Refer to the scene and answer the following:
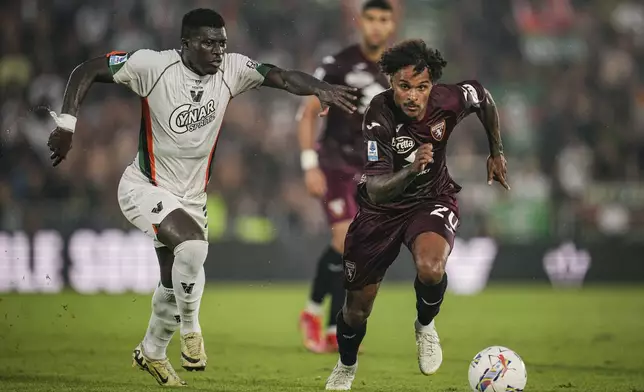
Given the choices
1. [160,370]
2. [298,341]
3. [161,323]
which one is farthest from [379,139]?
[298,341]

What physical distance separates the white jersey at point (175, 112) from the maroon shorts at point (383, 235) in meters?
1.16

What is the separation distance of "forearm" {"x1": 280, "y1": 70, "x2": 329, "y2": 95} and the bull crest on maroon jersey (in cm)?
112

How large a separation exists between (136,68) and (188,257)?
130cm

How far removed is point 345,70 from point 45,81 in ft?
30.8

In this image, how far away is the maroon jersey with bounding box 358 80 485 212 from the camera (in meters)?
6.52

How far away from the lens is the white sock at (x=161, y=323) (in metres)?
6.96

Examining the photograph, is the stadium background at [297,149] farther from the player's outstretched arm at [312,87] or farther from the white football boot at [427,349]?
the white football boot at [427,349]

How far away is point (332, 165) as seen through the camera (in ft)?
31.1

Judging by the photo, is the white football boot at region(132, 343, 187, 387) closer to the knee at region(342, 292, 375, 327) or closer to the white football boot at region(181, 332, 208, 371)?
the white football boot at region(181, 332, 208, 371)

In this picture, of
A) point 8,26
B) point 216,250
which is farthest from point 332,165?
point 8,26

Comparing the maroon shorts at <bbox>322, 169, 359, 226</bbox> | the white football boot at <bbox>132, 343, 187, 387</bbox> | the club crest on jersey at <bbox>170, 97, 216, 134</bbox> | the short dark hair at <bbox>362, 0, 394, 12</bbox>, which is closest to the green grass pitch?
the white football boot at <bbox>132, 343, 187, 387</bbox>

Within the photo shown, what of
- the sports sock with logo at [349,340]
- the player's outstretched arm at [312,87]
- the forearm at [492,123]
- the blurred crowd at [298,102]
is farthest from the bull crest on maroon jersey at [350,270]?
the blurred crowd at [298,102]

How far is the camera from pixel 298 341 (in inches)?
403

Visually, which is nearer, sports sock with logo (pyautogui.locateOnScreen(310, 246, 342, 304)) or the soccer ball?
the soccer ball
